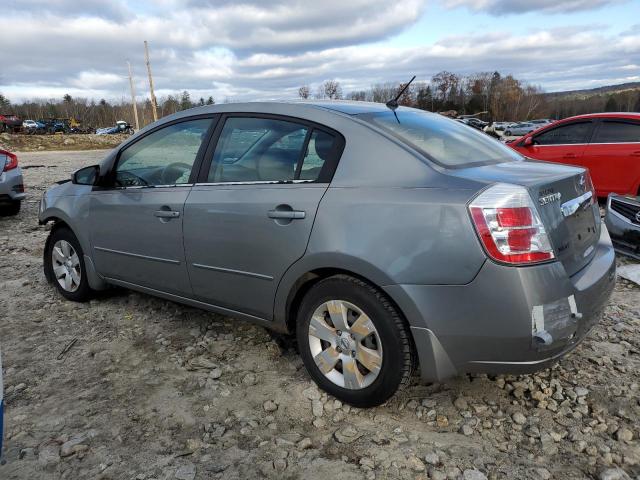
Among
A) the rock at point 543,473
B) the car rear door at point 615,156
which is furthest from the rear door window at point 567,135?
the rock at point 543,473

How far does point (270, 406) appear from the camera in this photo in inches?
111

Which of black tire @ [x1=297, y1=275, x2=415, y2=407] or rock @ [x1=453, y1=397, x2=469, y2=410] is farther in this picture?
rock @ [x1=453, y1=397, x2=469, y2=410]

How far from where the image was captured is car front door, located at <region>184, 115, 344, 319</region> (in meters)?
2.74

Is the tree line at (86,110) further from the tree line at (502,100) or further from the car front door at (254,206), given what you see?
the car front door at (254,206)

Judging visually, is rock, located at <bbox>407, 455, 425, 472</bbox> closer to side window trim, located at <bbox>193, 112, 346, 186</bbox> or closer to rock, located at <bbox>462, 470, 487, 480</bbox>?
→ rock, located at <bbox>462, 470, 487, 480</bbox>

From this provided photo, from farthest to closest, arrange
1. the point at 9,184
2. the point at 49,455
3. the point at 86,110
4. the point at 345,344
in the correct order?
the point at 86,110 < the point at 9,184 < the point at 345,344 < the point at 49,455

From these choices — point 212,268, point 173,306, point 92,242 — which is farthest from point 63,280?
point 212,268

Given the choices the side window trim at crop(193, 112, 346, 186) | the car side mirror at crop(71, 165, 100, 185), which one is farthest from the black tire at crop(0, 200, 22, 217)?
the side window trim at crop(193, 112, 346, 186)

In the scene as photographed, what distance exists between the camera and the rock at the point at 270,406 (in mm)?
2791

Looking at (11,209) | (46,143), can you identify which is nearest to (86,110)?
(46,143)

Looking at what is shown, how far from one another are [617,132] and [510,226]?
6998 millimetres

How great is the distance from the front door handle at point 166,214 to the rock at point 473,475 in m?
2.20

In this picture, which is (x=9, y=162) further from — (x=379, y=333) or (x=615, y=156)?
(x=615, y=156)

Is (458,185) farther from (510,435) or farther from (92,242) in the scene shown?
(92,242)
